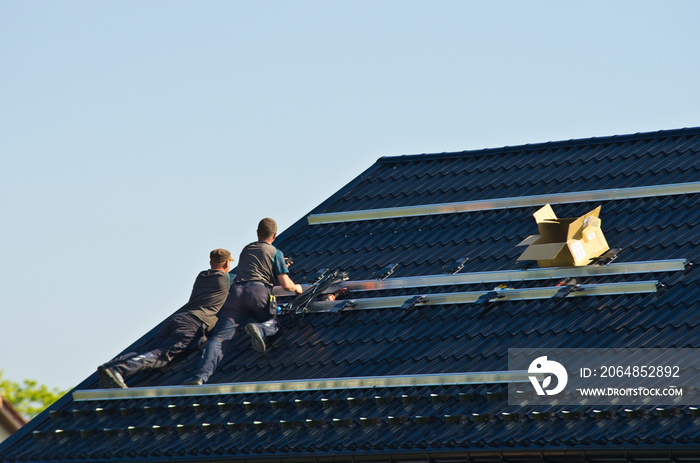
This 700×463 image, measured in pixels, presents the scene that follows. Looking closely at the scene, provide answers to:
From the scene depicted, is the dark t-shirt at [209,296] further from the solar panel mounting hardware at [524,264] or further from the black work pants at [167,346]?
the solar panel mounting hardware at [524,264]

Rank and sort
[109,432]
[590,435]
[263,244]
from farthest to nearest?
[263,244] < [109,432] < [590,435]

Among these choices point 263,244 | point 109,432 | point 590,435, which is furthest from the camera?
point 263,244

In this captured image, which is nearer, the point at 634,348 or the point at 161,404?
the point at 634,348

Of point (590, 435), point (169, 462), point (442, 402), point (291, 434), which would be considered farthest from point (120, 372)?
point (590, 435)

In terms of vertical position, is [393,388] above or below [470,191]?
below

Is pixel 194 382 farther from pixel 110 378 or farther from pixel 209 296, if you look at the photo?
pixel 209 296

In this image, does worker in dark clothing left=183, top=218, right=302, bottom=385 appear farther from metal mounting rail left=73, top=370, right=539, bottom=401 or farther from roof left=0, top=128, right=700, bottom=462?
metal mounting rail left=73, top=370, right=539, bottom=401

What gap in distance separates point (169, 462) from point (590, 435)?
445 cm

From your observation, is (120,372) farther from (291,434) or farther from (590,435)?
(590,435)

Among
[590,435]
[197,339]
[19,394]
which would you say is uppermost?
[19,394]

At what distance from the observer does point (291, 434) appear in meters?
11.5

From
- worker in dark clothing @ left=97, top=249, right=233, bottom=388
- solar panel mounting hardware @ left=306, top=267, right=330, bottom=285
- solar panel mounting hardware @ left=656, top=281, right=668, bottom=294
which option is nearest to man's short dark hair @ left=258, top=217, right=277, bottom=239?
worker in dark clothing @ left=97, top=249, right=233, bottom=388

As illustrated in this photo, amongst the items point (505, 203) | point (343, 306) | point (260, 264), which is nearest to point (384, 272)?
point (343, 306)

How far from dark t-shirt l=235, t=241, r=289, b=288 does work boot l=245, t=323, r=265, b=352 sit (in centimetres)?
73
